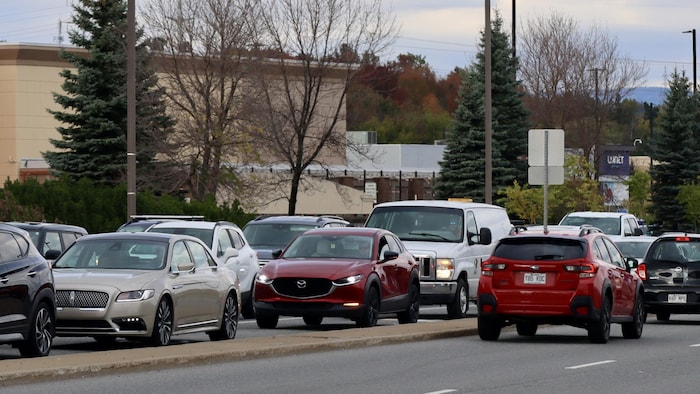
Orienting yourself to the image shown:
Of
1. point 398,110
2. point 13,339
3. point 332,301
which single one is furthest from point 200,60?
point 398,110

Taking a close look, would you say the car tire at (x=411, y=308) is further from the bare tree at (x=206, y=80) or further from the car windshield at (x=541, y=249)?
the bare tree at (x=206, y=80)

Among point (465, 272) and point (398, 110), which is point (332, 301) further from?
point (398, 110)

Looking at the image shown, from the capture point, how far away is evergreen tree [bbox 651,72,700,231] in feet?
241

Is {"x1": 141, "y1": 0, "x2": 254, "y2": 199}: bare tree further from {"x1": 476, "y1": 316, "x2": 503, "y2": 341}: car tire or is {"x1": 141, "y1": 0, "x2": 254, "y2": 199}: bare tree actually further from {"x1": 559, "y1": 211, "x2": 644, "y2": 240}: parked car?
{"x1": 476, "y1": 316, "x2": 503, "y2": 341}: car tire

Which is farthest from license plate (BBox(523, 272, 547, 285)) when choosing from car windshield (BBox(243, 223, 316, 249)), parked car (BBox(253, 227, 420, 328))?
car windshield (BBox(243, 223, 316, 249))

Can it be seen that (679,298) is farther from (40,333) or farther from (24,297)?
(24,297)

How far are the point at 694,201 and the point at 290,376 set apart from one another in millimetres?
55940

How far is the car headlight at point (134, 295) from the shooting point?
62.5 feet

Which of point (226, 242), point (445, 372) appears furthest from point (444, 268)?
point (445, 372)

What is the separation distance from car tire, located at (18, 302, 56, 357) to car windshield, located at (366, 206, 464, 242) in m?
11.7

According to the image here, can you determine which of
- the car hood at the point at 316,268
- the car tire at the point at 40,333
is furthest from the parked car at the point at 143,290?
the car hood at the point at 316,268

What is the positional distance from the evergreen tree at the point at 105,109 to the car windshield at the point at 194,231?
24.4m

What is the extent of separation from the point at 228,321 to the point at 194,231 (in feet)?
16.9

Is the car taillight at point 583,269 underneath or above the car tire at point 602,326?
above
